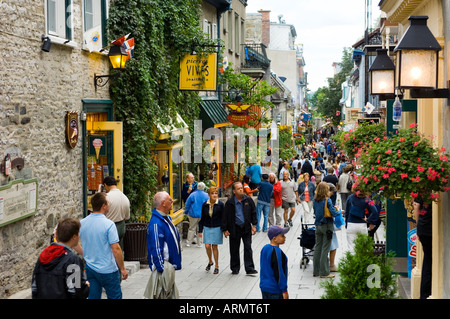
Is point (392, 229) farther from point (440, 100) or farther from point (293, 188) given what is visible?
point (293, 188)

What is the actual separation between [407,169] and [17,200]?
566 cm

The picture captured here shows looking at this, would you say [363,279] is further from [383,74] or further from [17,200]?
[17,200]

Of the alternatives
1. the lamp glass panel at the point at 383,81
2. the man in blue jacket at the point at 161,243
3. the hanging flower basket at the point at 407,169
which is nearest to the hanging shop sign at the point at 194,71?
the lamp glass panel at the point at 383,81

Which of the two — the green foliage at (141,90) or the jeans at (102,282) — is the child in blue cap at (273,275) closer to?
the jeans at (102,282)

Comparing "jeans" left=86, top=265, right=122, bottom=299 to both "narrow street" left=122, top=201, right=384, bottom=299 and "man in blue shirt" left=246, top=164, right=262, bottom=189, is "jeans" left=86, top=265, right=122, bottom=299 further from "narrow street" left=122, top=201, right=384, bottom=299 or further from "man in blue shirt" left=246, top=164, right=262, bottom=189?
"man in blue shirt" left=246, top=164, right=262, bottom=189

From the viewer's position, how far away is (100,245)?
8.23 metres

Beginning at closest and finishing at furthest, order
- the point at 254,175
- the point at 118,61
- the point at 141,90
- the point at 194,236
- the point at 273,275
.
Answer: the point at 273,275
the point at 118,61
the point at 141,90
the point at 194,236
the point at 254,175

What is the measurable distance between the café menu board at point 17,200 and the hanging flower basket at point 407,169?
4.93 metres

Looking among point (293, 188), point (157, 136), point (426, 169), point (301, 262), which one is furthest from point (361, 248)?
point (293, 188)

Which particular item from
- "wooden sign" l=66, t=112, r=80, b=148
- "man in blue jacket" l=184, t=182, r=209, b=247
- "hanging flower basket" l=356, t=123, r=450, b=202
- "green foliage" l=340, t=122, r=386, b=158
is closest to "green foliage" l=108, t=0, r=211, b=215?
"man in blue jacket" l=184, t=182, r=209, b=247

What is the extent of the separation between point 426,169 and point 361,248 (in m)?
1.13

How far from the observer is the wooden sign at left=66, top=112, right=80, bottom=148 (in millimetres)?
11867

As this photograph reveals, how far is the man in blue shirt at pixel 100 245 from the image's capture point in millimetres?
8219

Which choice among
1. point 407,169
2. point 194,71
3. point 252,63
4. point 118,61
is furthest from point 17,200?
point 252,63
